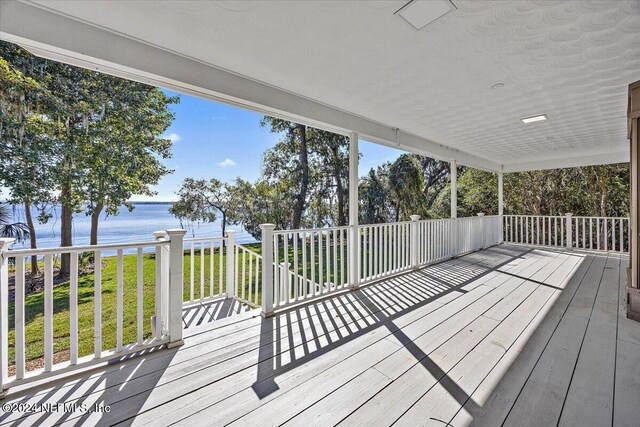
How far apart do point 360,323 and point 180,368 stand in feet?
5.30

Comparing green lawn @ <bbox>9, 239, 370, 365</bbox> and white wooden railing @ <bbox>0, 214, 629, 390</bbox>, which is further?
green lawn @ <bbox>9, 239, 370, 365</bbox>

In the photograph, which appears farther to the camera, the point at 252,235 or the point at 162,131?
the point at 252,235

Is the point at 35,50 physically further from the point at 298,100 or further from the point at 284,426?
the point at 284,426

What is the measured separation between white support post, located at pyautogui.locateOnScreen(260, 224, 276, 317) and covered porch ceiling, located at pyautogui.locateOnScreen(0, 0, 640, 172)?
140 cm

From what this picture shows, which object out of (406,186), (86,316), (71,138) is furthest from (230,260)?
(406,186)

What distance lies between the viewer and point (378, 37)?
6.86 ft

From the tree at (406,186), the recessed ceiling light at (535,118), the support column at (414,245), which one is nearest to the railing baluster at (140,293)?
the support column at (414,245)

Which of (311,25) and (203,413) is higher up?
(311,25)

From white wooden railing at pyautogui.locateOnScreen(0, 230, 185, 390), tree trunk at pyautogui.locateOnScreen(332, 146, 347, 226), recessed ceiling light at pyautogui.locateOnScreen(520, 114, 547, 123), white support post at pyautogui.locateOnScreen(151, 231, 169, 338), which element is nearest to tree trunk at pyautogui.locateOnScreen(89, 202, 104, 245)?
white wooden railing at pyautogui.locateOnScreen(0, 230, 185, 390)

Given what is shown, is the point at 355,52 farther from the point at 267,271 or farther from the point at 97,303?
the point at 97,303

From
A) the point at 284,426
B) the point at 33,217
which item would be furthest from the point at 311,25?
the point at 33,217

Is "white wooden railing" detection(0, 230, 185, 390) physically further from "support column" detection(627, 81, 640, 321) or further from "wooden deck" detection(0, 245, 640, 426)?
"support column" detection(627, 81, 640, 321)

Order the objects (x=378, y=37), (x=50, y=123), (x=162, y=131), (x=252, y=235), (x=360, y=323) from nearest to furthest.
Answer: (x=378, y=37)
(x=360, y=323)
(x=50, y=123)
(x=162, y=131)
(x=252, y=235)

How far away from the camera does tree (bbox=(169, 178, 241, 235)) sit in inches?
361
